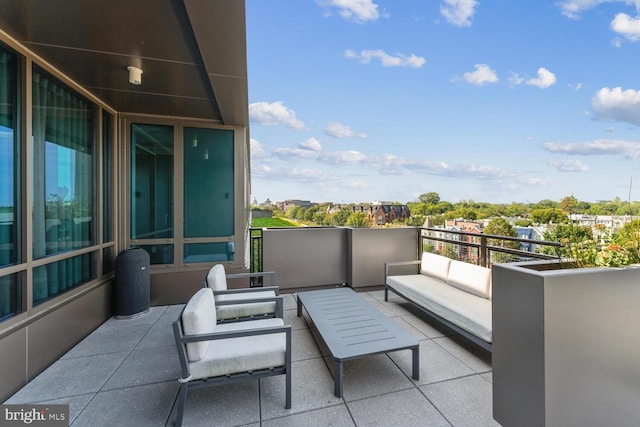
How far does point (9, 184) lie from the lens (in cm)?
207

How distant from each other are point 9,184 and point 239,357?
2.24 m

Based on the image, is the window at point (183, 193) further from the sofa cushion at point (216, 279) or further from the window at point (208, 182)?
the sofa cushion at point (216, 279)

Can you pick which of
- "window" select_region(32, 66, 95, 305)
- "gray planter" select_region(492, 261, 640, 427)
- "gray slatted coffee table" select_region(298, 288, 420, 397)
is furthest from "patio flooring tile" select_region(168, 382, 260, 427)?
"window" select_region(32, 66, 95, 305)

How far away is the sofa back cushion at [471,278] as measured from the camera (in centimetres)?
293

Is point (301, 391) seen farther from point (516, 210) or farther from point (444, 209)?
point (444, 209)

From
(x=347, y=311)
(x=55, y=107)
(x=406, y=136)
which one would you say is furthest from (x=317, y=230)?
(x=406, y=136)

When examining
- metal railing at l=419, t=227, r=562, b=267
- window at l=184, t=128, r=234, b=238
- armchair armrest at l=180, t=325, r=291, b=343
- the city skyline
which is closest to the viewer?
armchair armrest at l=180, t=325, r=291, b=343

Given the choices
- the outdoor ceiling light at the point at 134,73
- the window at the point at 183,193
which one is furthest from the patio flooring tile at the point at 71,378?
the outdoor ceiling light at the point at 134,73

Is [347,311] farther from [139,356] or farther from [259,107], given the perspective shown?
[259,107]

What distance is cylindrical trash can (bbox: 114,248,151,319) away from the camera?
3303mm

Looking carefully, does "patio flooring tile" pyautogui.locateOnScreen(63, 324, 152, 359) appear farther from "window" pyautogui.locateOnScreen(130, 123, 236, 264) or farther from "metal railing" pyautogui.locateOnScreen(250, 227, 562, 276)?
"metal railing" pyautogui.locateOnScreen(250, 227, 562, 276)

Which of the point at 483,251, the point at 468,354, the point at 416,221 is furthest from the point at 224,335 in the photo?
the point at 416,221

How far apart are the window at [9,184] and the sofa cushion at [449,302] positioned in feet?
12.2

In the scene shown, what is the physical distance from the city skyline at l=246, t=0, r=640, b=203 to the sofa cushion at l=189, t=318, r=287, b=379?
2279 mm
